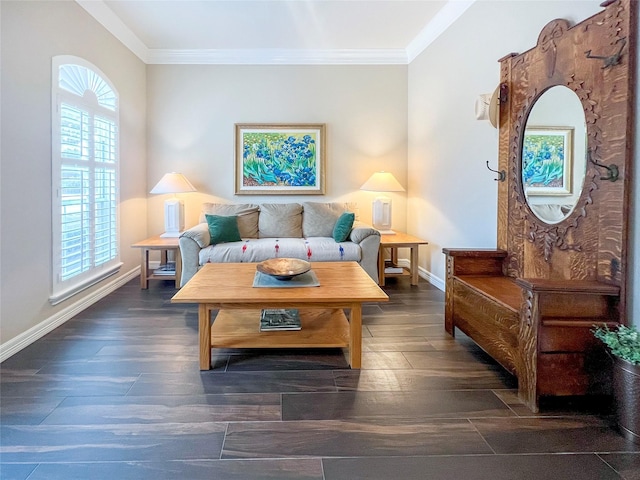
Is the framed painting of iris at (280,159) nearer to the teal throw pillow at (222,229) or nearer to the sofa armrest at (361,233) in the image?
the teal throw pillow at (222,229)

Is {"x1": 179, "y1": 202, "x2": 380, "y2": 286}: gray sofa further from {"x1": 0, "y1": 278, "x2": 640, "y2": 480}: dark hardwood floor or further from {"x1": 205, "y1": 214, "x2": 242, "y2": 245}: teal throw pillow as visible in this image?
{"x1": 0, "y1": 278, "x2": 640, "y2": 480}: dark hardwood floor

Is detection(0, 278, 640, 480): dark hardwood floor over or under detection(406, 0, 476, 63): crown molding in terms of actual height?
under

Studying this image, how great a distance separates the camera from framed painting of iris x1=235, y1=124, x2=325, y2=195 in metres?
5.27

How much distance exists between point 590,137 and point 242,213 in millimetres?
3556

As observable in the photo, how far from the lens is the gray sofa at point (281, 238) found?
13.5 ft

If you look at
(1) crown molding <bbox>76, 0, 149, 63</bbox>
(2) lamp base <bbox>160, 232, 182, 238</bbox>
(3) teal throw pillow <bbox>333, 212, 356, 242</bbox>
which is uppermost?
(1) crown molding <bbox>76, 0, 149, 63</bbox>

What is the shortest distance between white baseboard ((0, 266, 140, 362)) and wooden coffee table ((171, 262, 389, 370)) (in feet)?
3.77

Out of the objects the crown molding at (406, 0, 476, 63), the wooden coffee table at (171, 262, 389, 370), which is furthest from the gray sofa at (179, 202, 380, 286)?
the crown molding at (406, 0, 476, 63)

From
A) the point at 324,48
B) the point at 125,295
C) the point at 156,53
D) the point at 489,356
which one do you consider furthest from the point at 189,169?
the point at 489,356

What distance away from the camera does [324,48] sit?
5.10 metres

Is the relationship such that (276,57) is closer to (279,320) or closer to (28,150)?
(28,150)

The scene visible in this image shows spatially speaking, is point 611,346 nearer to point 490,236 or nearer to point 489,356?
point 489,356

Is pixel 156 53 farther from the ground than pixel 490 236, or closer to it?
farther from the ground

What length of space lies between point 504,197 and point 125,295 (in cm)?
348
